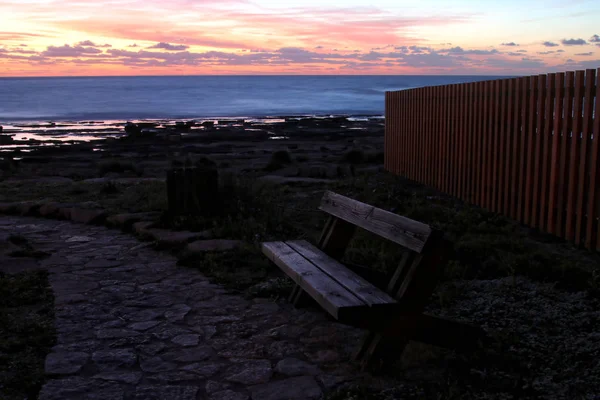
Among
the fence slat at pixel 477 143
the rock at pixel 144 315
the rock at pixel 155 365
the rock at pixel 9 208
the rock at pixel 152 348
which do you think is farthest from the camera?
the rock at pixel 9 208

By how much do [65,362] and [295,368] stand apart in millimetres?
1320

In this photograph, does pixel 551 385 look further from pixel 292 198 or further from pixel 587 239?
pixel 292 198

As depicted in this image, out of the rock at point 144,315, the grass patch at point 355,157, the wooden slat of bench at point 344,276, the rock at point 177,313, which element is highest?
the wooden slat of bench at point 344,276

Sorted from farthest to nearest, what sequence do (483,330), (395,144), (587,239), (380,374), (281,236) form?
(395,144) → (281,236) → (587,239) → (483,330) → (380,374)

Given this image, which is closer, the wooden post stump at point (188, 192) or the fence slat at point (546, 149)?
the fence slat at point (546, 149)

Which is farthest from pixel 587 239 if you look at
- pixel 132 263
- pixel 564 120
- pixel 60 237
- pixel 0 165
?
pixel 0 165

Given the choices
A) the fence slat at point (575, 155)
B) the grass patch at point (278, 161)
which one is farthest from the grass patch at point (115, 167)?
the fence slat at point (575, 155)

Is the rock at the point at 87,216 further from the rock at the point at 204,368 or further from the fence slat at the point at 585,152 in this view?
the fence slat at the point at 585,152

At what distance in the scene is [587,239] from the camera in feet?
18.8

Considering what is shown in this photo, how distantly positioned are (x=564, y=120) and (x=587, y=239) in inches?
46.7

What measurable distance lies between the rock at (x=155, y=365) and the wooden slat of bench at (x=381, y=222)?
1412mm

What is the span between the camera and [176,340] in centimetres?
394

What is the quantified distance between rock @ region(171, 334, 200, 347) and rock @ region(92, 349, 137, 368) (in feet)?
1.00

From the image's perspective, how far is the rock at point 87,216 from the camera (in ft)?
25.9
